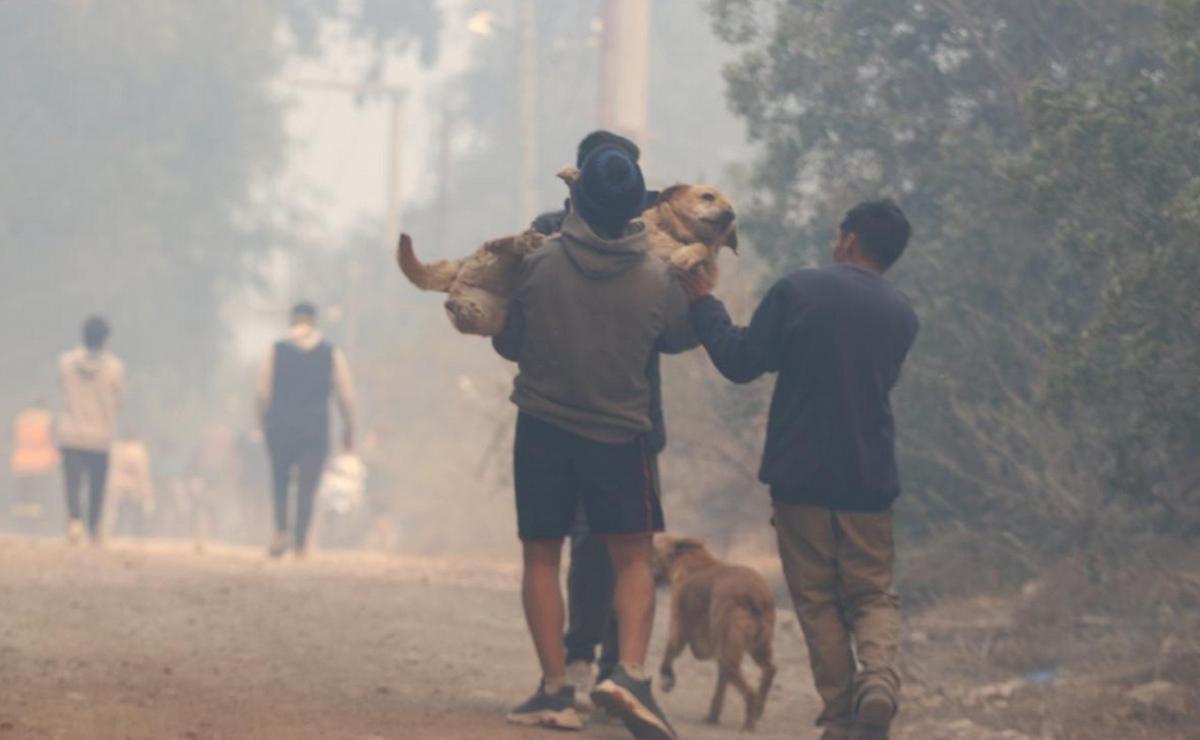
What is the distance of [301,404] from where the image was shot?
17.1 meters

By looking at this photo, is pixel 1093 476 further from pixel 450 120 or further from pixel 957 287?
pixel 450 120

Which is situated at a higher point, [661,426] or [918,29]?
[918,29]

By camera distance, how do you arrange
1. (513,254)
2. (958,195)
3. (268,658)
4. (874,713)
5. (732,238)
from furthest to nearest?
(958,195)
(268,658)
(732,238)
(513,254)
(874,713)

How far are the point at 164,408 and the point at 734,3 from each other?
36.8 meters

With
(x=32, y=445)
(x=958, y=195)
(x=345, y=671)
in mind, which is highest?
(x=958, y=195)

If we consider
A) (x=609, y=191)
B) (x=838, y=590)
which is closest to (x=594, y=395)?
(x=609, y=191)

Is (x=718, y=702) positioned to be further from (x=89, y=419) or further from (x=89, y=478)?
(x=89, y=478)

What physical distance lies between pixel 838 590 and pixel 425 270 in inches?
69.8

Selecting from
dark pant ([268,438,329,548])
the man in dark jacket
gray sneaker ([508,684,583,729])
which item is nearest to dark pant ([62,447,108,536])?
dark pant ([268,438,329,548])

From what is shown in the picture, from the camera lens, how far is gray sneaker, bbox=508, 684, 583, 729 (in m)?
7.21

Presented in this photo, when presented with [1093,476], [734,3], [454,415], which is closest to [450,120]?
[454,415]

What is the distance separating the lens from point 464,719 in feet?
24.8

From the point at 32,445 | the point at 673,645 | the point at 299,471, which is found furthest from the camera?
the point at 32,445

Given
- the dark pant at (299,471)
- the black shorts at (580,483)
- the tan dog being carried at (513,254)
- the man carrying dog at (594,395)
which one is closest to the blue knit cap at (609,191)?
the man carrying dog at (594,395)
